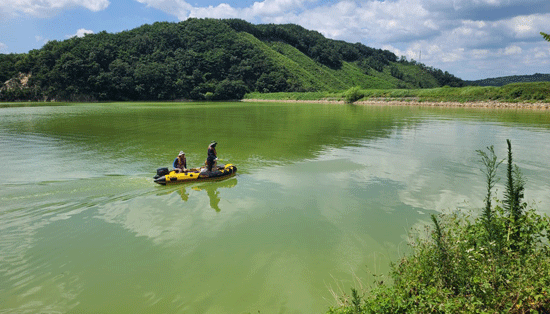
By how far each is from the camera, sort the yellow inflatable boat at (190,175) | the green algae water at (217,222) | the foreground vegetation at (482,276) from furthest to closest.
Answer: the yellow inflatable boat at (190,175) < the green algae water at (217,222) < the foreground vegetation at (482,276)

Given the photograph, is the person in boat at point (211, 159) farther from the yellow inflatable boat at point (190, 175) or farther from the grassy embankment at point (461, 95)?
the grassy embankment at point (461, 95)

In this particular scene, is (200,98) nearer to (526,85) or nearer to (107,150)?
(526,85)

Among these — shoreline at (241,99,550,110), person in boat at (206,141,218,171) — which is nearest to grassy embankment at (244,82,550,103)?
shoreline at (241,99,550,110)

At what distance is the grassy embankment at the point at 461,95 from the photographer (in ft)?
184

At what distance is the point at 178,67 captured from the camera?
402 ft

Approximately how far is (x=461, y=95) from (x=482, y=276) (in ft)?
239

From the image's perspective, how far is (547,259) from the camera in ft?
15.0

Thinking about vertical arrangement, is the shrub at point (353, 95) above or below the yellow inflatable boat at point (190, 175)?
above

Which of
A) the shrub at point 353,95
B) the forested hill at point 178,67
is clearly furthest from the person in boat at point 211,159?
the forested hill at point 178,67

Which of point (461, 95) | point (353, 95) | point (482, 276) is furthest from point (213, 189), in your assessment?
point (353, 95)

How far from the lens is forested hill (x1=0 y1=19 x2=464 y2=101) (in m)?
103

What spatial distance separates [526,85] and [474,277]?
70.8 m

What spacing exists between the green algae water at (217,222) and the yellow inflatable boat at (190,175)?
0.29 m

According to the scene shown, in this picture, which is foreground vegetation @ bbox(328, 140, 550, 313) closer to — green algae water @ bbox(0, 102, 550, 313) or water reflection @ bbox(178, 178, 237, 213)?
green algae water @ bbox(0, 102, 550, 313)
